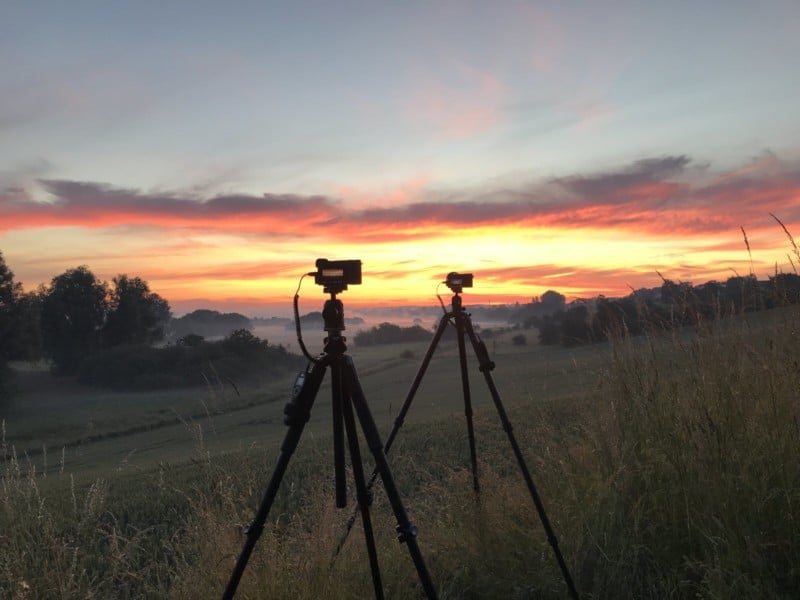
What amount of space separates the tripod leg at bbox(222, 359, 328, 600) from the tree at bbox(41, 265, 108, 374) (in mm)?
55034

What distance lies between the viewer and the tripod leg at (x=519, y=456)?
3641 millimetres

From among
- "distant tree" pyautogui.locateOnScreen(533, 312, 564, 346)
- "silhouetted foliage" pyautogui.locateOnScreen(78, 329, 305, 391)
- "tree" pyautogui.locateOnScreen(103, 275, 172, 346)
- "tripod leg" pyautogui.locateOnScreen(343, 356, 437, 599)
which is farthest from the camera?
"tree" pyautogui.locateOnScreen(103, 275, 172, 346)

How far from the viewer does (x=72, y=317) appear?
Answer: 175ft

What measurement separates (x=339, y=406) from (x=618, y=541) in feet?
6.91

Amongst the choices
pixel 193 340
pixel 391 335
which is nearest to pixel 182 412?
pixel 193 340

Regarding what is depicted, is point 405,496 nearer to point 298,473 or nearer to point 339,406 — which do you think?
point 298,473

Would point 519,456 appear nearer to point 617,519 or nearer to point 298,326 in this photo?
point 617,519

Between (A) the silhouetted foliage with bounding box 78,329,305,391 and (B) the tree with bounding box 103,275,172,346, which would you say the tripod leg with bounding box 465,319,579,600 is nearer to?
(A) the silhouetted foliage with bounding box 78,329,305,391

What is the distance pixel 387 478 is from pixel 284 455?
531 millimetres

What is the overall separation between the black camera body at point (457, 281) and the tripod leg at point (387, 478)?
1.47 m

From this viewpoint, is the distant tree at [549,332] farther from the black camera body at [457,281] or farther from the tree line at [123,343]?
the black camera body at [457,281]

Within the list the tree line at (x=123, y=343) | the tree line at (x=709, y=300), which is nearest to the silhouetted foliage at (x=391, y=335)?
the tree line at (x=123, y=343)

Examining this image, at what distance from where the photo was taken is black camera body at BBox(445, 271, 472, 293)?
4.39 metres

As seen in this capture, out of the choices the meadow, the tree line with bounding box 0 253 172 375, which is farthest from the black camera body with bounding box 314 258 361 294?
the tree line with bounding box 0 253 172 375
